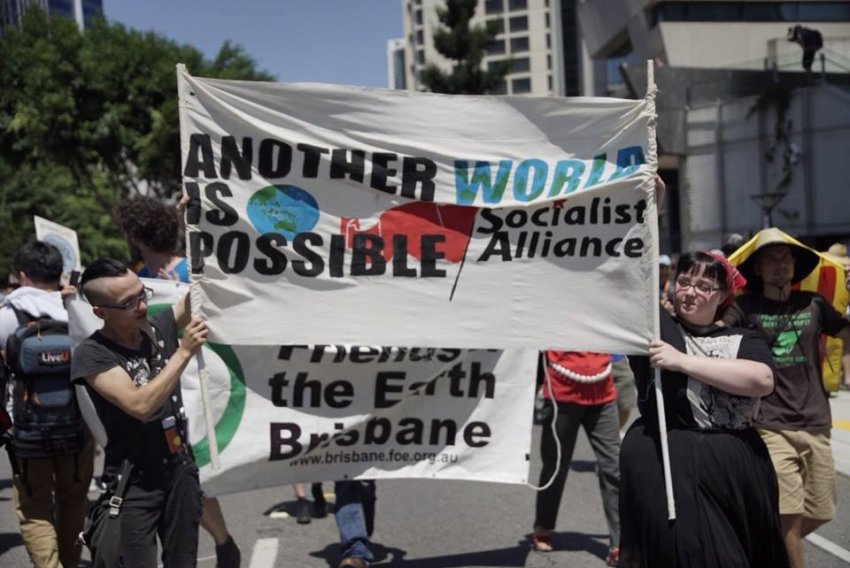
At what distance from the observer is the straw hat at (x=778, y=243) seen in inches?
188

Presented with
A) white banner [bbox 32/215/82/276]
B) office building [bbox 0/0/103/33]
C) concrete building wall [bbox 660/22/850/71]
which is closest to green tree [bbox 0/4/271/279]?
office building [bbox 0/0/103/33]

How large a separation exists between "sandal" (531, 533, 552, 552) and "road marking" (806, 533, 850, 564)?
1.60 metres

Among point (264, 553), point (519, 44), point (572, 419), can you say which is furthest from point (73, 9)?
point (519, 44)

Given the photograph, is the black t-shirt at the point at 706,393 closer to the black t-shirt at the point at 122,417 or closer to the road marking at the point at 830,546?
the black t-shirt at the point at 122,417

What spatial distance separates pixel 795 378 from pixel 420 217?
207cm

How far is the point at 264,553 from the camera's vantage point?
6.01m

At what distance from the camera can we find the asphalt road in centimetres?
578

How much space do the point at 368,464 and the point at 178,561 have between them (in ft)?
3.98

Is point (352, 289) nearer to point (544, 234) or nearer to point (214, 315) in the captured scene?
point (214, 315)

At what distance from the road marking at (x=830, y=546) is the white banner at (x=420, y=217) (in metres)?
2.56

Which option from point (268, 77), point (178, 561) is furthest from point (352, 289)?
point (268, 77)

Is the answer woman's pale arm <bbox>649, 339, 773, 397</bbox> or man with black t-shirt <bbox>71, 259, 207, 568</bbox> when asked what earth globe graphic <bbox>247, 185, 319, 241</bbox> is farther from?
woman's pale arm <bbox>649, 339, 773, 397</bbox>

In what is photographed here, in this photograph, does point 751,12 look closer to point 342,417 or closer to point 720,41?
point 720,41

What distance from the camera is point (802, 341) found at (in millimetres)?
A: 4824
